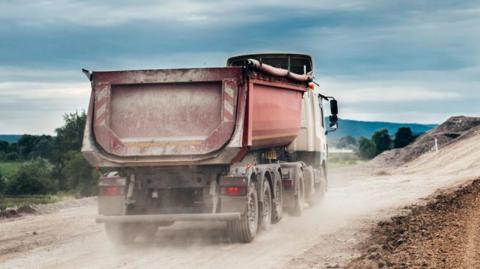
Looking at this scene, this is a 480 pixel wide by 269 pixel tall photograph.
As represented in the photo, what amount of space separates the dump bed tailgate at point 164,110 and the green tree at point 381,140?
8216 cm

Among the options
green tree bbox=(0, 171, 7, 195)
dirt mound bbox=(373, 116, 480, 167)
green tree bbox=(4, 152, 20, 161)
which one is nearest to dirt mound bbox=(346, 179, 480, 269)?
dirt mound bbox=(373, 116, 480, 167)

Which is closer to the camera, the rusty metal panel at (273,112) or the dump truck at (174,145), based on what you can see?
the dump truck at (174,145)

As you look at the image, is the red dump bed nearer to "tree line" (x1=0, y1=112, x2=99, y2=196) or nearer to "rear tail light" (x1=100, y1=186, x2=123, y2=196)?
"rear tail light" (x1=100, y1=186, x2=123, y2=196)

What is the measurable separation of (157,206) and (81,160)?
5384 centimetres

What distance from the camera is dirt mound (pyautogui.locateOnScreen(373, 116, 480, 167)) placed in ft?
164

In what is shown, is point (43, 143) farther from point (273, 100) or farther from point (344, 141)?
point (273, 100)

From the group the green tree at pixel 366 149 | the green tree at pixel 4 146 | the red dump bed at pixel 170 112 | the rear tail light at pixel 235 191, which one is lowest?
the rear tail light at pixel 235 191

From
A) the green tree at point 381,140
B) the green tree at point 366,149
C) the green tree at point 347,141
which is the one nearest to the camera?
the green tree at point 366,149

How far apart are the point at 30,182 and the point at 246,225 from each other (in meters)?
61.5

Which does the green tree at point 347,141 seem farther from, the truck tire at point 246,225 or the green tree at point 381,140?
the truck tire at point 246,225

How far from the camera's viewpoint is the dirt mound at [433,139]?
49.8 meters

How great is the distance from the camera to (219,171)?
12.8 m

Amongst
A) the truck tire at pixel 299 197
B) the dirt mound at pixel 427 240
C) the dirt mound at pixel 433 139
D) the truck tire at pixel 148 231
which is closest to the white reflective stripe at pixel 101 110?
the truck tire at pixel 148 231

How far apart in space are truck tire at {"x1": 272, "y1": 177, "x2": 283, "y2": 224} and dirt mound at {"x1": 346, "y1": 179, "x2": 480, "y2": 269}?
215 cm
